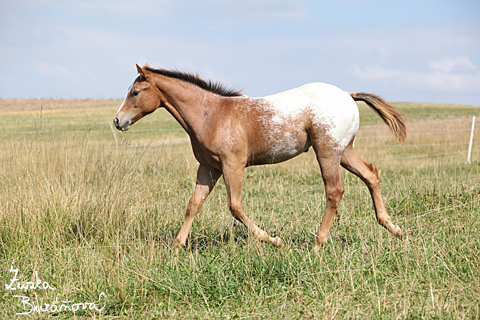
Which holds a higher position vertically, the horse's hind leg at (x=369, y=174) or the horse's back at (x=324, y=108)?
the horse's back at (x=324, y=108)

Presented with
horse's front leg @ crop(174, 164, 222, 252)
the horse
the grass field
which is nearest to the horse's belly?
the horse

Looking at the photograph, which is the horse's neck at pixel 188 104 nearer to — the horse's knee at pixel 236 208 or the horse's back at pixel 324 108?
the horse's back at pixel 324 108

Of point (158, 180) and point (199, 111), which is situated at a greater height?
point (199, 111)

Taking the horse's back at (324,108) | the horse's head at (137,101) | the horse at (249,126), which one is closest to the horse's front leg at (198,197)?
the horse at (249,126)

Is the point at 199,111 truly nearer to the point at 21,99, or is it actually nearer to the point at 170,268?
the point at 170,268

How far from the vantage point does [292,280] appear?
3.48 metres

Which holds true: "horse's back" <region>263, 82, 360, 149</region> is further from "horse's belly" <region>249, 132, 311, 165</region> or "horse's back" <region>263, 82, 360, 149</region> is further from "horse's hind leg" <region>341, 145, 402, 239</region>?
"horse's hind leg" <region>341, 145, 402, 239</region>

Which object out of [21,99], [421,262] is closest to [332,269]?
[421,262]

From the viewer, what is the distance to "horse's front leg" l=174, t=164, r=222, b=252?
4.38 meters

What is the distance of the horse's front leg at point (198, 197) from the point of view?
14.4 ft

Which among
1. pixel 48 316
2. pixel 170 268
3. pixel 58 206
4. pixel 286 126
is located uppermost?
pixel 286 126

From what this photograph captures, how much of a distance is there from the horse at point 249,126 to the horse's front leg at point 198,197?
0.01 metres

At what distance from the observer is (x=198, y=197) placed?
4418 mm

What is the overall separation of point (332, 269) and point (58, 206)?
10.5ft
